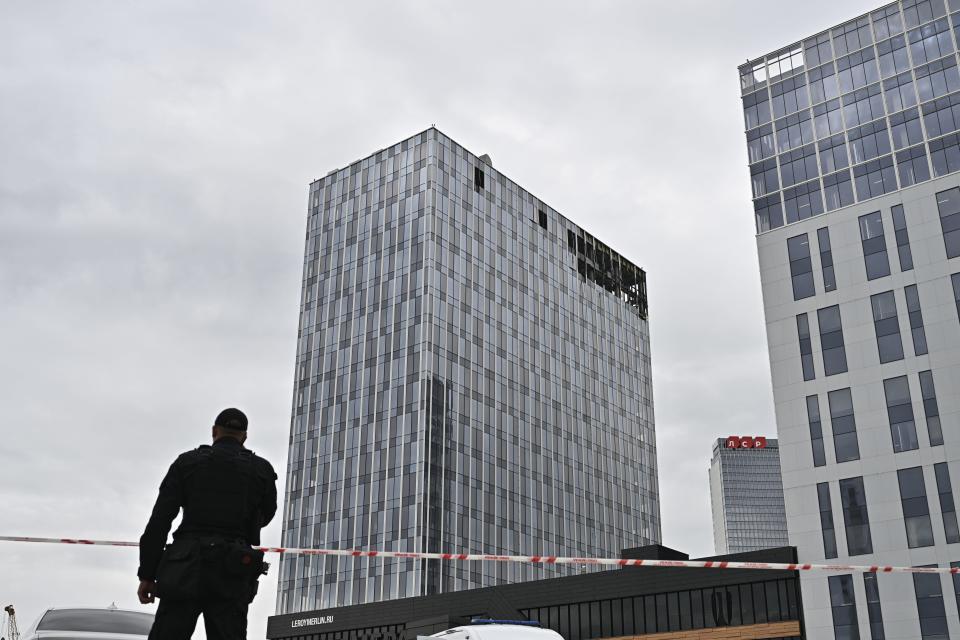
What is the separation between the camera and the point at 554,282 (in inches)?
3959

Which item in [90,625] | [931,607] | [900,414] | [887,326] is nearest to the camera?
[90,625]

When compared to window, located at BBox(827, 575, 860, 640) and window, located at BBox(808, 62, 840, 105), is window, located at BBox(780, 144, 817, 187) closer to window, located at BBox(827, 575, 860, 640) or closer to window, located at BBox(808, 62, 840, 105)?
window, located at BBox(808, 62, 840, 105)

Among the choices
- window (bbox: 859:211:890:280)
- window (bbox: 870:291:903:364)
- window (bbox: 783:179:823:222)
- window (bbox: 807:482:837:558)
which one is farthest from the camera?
window (bbox: 783:179:823:222)

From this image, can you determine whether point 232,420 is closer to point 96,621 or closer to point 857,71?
point 96,621

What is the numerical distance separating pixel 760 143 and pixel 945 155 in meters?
11.5

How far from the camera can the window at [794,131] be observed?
198ft

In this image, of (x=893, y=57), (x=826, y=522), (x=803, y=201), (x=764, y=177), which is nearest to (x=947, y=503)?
(x=826, y=522)

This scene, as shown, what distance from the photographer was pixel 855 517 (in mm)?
50875

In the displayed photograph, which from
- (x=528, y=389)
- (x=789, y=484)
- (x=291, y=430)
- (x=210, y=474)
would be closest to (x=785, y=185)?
(x=789, y=484)

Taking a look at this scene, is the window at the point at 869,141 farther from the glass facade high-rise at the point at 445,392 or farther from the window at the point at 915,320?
the glass facade high-rise at the point at 445,392

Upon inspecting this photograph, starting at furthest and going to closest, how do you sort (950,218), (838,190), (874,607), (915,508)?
1. (838,190)
2. (950,218)
3. (915,508)
4. (874,607)

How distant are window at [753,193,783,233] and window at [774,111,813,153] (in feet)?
10.9

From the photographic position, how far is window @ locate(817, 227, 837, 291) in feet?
184

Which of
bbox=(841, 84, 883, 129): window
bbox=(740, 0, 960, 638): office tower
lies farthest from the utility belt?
bbox=(841, 84, 883, 129): window
